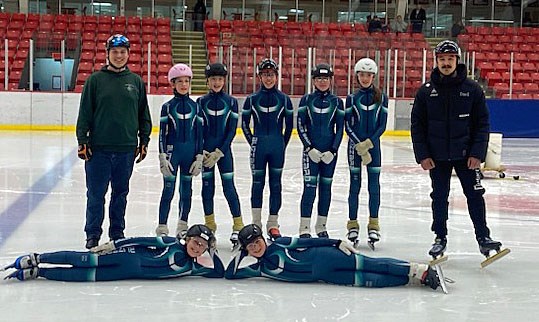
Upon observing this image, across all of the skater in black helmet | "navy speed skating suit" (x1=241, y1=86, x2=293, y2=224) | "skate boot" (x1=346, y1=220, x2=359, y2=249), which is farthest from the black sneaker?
the skater in black helmet

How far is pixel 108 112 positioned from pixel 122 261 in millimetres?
1138

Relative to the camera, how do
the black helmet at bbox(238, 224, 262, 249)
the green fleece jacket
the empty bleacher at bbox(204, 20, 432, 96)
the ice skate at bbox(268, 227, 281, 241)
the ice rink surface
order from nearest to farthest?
the ice rink surface
the black helmet at bbox(238, 224, 262, 249)
the green fleece jacket
the ice skate at bbox(268, 227, 281, 241)
the empty bleacher at bbox(204, 20, 432, 96)

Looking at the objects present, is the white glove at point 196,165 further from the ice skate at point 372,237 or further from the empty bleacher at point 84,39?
the empty bleacher at point 84,39

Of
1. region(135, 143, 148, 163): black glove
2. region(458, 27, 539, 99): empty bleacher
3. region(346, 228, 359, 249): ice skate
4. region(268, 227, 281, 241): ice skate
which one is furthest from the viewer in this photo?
region(458, 27, 539, 99): empty bleacher

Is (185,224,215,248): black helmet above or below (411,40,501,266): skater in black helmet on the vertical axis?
below

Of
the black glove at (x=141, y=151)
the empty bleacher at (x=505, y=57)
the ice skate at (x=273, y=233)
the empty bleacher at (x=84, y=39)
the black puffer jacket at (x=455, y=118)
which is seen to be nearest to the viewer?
the black puffer jacket at (x=455, y=118)

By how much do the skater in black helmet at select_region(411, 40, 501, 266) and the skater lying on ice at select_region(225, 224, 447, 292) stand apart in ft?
2.41

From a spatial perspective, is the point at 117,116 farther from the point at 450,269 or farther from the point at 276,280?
the point at 450,269

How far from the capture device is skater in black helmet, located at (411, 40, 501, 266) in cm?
509

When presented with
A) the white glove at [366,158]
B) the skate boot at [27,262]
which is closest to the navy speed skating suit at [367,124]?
the white glove at [366,158]

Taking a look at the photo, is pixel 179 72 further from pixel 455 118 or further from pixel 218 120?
pixel 455 118

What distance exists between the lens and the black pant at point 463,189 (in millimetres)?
5214

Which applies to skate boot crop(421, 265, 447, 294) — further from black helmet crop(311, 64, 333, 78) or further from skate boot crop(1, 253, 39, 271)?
skate boot crop(1, 253, 39, 271)

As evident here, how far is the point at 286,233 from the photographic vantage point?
6465 millimetres
